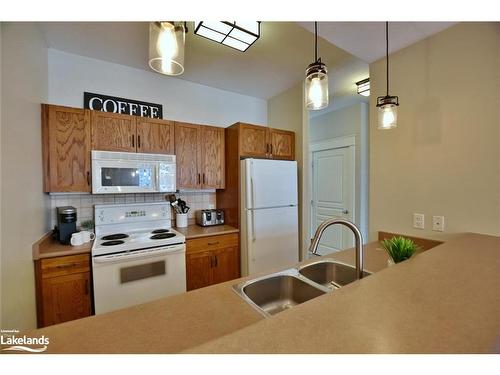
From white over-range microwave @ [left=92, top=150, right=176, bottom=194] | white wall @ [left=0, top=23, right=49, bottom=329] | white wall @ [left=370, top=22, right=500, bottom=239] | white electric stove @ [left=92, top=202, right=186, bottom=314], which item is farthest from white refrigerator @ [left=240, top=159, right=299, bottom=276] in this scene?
white wall @ [left=0, top=23, right=49, bottom=329]

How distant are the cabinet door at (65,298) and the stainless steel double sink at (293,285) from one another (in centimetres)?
144

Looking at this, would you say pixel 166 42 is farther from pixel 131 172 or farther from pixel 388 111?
pixel 131 172

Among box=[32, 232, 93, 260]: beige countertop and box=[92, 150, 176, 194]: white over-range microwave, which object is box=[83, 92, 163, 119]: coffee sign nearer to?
box=[92, 150, 176, 194]: white over-range microwave

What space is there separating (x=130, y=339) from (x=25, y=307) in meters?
1.31

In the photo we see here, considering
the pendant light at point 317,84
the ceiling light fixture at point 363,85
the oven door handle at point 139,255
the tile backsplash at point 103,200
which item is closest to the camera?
the pendant light at point 317,84

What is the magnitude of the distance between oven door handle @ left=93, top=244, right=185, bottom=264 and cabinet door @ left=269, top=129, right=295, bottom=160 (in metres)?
1.55

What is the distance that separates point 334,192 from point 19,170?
383cm

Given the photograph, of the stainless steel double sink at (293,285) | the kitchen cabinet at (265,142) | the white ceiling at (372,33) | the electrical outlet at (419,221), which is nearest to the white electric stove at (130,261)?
the stainless steel double sink at (293,285)

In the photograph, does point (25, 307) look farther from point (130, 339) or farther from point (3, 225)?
point (130, 339)

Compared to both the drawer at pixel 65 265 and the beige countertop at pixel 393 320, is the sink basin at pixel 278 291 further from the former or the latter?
the drawer at pixel 65 265

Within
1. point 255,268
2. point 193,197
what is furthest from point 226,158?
point 255,268

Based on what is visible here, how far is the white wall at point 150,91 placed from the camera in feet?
7.09

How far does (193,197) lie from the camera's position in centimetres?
284
